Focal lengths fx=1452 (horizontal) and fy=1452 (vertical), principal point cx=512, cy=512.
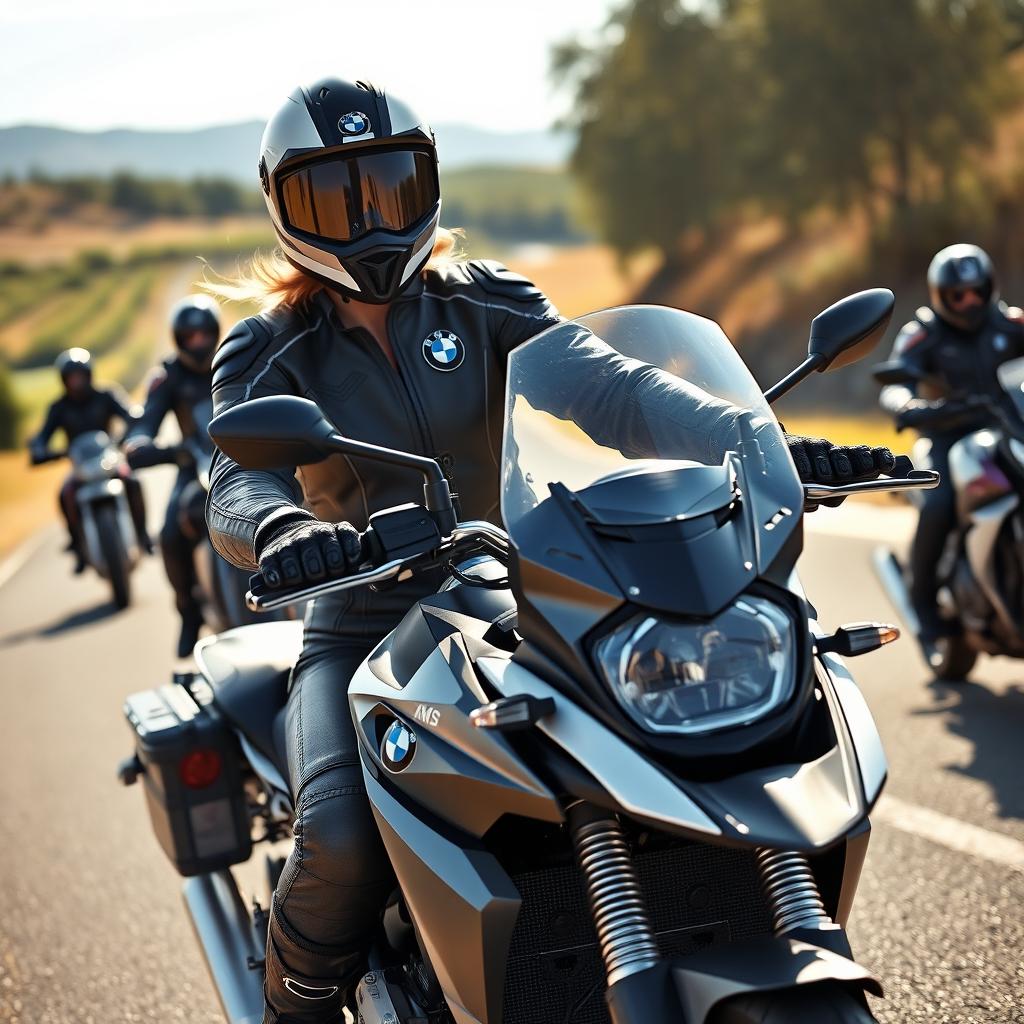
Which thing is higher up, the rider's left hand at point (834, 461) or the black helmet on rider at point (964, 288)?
the rider's left hand at point (834, 461)

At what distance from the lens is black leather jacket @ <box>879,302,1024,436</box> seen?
262 inches

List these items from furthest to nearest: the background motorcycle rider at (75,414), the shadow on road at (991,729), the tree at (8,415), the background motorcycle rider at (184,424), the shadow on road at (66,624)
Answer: the tree at (8,415)
the background motorcycle rider at (75,414)
the shadow on road at (66,624)
the background motorcycle rider at (184,424)
the shadow on road at (991,729)

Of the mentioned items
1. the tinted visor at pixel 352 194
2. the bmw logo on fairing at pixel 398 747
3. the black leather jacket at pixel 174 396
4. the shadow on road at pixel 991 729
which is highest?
the tinted visor at pixel 352 194

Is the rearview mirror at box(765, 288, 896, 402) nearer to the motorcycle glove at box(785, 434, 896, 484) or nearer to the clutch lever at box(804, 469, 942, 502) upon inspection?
the motorcycle glove at box(785, 434, 896, 484)

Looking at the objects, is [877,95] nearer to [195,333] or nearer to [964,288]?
[195,333]

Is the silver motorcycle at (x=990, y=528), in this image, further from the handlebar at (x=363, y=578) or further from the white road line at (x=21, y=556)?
the white road line at (x=21, y=556)

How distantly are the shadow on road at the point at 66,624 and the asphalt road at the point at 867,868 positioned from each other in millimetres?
2693

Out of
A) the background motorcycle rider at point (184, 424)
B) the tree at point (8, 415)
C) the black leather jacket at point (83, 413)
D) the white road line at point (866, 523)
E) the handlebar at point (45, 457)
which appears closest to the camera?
the background motorcycle rider at point (184, 424)

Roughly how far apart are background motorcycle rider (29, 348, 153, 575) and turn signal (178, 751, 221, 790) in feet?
31.4

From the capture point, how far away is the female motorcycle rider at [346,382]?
2.77 metres

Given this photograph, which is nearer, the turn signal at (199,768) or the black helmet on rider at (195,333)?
the turn signal at (199,768)

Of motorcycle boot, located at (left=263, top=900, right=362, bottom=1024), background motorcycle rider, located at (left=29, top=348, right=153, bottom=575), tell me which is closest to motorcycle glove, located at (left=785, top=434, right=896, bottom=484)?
motorcycle boot, located at (left=263, top=900, right=362, bottom=1024)

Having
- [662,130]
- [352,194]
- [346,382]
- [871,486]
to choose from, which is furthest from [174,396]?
[662,130]

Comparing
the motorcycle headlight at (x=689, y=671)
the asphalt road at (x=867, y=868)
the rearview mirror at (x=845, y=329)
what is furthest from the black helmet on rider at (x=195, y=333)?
the motorcycle headlight at (x=689, y=671)
